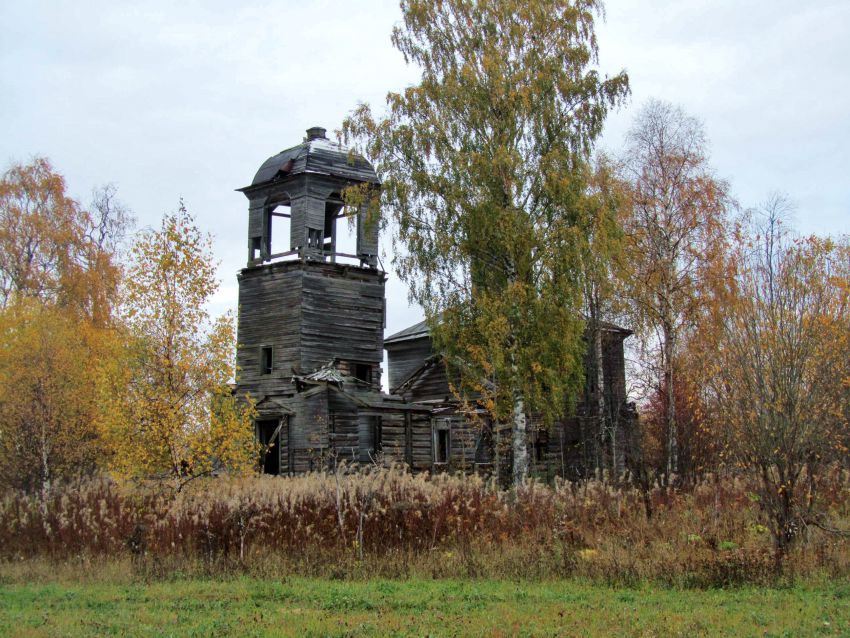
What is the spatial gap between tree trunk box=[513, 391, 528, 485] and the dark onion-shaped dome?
37.4 ft

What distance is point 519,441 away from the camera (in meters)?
20.2

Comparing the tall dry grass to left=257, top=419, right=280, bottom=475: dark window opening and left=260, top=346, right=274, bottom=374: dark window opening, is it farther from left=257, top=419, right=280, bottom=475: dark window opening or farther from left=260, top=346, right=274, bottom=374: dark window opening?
left=260, top=346, right=274, bottom=374: dark window opening

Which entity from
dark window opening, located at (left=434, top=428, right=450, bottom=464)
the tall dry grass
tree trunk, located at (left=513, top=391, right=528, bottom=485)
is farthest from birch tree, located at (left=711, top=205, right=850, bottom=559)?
dark window opening, located at (left=434, top=428, right=450, bottom=464)

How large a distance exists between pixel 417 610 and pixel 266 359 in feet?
68.1

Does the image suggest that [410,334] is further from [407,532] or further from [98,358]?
[407,532]

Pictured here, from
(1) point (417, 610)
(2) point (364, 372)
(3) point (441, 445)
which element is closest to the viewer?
(1) point (417, 610)

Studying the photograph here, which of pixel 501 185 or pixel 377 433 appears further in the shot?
pixel 377 433

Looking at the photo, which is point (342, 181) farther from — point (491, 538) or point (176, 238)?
point (491, 538)

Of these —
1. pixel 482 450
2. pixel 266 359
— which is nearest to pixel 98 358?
pixel 266 359

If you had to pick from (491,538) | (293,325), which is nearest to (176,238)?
(491,538)

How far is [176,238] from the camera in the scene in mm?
15430

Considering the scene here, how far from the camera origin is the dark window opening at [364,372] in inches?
1184

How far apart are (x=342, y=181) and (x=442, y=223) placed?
8819 millimetres

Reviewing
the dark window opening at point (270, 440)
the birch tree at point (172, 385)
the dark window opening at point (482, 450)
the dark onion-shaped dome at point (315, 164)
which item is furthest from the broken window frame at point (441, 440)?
the birch tree at point (172, 385)
